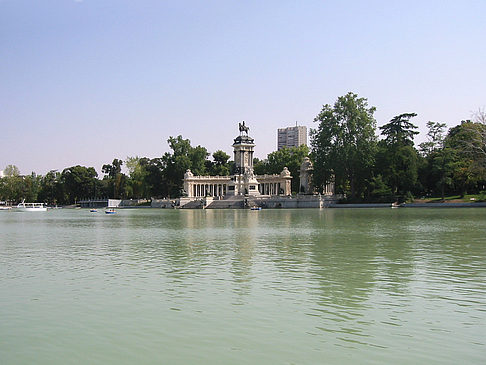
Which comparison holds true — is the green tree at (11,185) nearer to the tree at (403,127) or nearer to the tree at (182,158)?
the tree at (182,158)

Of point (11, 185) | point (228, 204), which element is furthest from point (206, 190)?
point (11, 185)

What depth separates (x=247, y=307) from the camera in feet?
32.4

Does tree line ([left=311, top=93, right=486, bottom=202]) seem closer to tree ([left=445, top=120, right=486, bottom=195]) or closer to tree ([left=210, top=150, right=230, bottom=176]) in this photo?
tree ([left=445, top=120, right=486, bottom=195])

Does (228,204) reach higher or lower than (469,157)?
lower

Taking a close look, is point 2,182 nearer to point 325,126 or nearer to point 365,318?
point 325,126

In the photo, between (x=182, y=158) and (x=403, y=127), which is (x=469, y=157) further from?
(x=182, y=158)

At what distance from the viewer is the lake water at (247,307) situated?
7254 millimetres

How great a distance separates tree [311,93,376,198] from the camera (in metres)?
76.8

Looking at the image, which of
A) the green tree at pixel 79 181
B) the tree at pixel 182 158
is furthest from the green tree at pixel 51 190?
the tree at pixel 182 158

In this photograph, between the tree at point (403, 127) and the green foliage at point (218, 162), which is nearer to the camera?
the tree at point (403, 127)

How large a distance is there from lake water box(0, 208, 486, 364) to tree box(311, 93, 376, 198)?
59436 mm

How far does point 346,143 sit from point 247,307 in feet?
230

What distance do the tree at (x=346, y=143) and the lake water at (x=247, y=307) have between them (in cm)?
5944

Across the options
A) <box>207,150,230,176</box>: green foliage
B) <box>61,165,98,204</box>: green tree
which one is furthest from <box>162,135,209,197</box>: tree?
<box>61,165,98,204</box>: green tree
